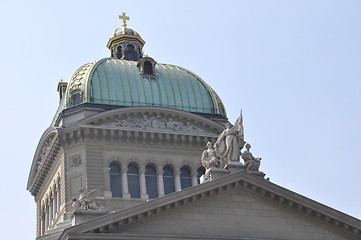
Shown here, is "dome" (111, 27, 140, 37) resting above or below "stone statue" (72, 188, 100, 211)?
above

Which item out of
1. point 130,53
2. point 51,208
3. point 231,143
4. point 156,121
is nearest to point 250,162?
point 231,143

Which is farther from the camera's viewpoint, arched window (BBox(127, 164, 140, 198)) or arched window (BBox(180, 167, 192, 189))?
arched window (BBox(180, 167, 192, 189))

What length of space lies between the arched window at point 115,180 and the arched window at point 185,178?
4.78 metres

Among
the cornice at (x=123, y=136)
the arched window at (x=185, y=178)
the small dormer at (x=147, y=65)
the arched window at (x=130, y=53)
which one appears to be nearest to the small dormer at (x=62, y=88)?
the small dormer at (x=147, y=65)

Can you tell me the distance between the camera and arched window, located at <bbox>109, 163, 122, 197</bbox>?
187 ft

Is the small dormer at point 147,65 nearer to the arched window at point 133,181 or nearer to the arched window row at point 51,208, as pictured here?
the arched window at point 133,181

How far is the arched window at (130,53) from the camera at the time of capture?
226ft

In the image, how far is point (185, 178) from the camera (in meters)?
59.8

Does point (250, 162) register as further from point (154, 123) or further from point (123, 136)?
point (154, 123)

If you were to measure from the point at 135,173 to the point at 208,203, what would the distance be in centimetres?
1519

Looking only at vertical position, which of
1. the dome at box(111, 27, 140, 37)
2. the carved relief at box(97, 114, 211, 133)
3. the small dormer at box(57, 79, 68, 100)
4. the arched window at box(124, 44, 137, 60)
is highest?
the dome at box(111, 27, 140, 37)

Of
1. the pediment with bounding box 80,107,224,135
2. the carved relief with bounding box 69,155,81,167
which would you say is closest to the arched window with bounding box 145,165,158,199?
the pediment with bounding box 80,107,224,135

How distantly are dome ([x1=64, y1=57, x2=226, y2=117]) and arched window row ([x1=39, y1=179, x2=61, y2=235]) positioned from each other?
20.7ft

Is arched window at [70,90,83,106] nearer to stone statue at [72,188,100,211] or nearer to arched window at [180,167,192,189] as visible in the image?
arched window at [180,167,192,189]
